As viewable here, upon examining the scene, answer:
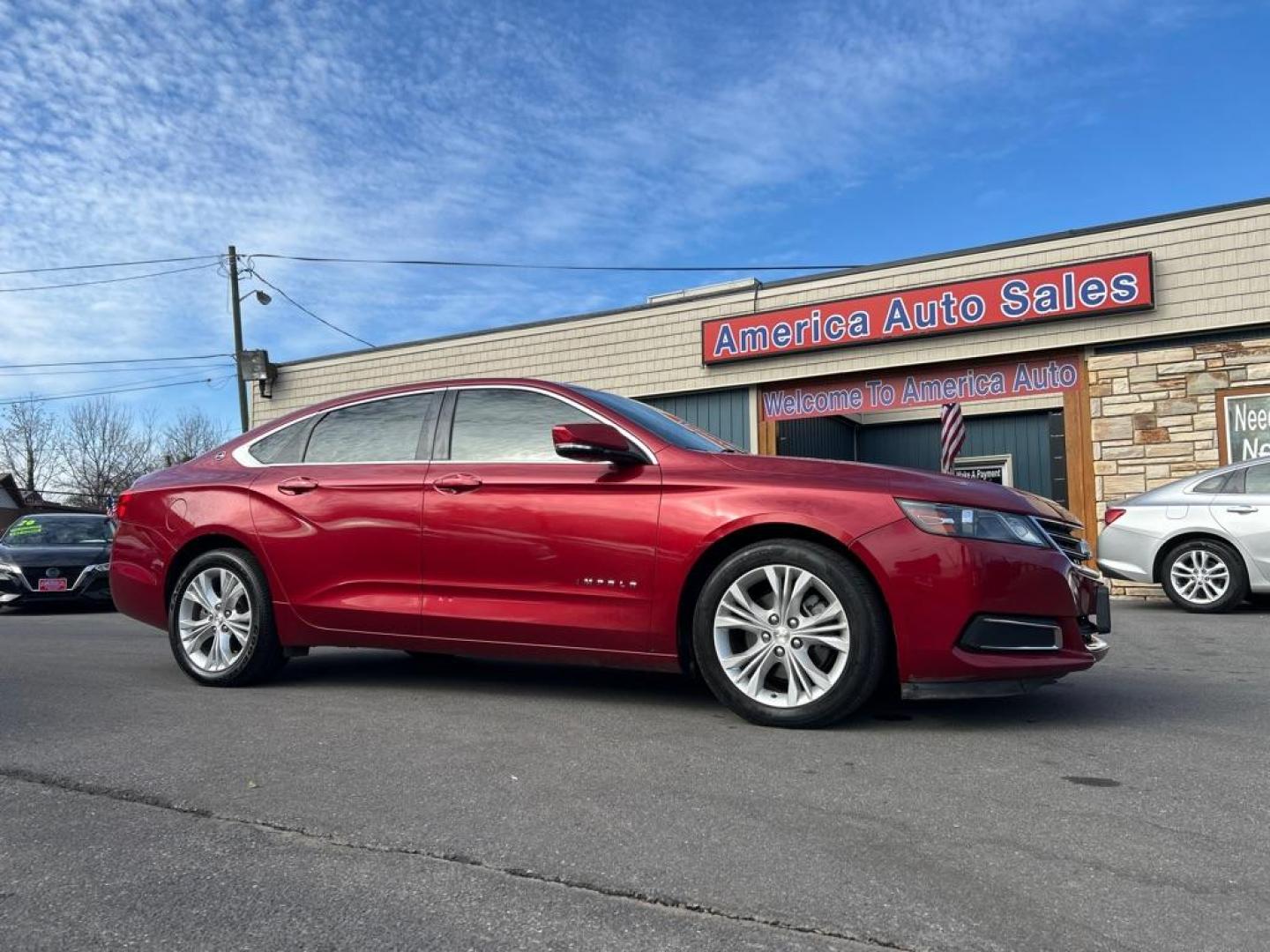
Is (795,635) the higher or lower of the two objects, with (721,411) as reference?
lower

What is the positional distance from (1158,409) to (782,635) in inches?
386

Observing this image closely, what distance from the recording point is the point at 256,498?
17.1 feet

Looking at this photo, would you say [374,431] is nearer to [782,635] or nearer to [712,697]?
[712,697]

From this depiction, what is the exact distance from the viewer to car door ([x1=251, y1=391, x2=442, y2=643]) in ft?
15.8

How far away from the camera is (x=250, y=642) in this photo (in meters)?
5.11

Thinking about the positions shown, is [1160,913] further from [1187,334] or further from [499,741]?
[1187,334]

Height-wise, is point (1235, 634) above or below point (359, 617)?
below

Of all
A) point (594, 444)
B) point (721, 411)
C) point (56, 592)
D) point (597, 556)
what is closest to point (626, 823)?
point (597, 556)

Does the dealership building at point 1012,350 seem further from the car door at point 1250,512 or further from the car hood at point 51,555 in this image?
the car hood at point 51,555

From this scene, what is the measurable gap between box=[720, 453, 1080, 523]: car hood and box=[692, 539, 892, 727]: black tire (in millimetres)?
288

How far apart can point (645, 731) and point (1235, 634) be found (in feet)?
18.0

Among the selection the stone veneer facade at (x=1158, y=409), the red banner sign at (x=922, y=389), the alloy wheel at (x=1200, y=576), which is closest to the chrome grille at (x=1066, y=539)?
the alloy wheel at (x=1200, y=576)

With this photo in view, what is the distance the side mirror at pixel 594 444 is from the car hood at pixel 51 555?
9262 millimetres

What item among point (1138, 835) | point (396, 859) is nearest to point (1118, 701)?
point (1138, 835)
